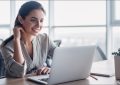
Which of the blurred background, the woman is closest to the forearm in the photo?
the woman

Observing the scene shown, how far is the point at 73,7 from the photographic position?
16.4ft

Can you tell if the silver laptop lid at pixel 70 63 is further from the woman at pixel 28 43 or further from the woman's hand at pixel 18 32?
the woman's hand at pixel 18 32

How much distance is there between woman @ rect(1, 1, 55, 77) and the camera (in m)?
1.66

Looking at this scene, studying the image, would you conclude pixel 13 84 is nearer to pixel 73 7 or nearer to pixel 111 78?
pixel 111 78

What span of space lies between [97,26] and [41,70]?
10.6 feet

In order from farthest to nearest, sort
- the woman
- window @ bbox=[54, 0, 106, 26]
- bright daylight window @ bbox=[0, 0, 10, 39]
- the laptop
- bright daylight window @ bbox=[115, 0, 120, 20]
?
bright daylight window @ bbox=[0, 0, 10, 39], window @ bbox=[54, 0, 106, 26], bright daylight window @ bbox=[115, 0, 120, 20], the woman, the laptop

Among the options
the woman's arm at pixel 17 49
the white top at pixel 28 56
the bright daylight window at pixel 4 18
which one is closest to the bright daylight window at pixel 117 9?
the bright daylight window at pixel 4 18

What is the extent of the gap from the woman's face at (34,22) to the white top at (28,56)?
3.5 inches

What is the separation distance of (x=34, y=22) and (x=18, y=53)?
1.04ft

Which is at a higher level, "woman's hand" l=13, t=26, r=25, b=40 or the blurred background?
the blurred background

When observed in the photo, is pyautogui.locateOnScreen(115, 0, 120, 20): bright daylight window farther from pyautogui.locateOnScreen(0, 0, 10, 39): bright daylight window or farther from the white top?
the white top

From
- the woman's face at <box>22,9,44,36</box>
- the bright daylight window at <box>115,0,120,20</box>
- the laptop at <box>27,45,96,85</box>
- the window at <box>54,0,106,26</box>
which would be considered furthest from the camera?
the window at <box>54,0,106,26</box>

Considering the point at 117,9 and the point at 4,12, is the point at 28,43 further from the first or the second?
the point at 4,12

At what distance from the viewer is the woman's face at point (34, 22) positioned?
5.95 ft
